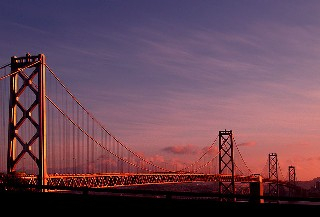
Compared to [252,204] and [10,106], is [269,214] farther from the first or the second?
[10,106]

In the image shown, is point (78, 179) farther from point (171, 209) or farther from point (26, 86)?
point (171, 209)

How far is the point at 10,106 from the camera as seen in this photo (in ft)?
116

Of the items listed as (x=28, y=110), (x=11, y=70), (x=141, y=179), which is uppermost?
(x=11, y=70)

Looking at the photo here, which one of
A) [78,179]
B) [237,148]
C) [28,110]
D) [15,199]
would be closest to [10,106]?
[28,110]

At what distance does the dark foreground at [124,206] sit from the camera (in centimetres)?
1095

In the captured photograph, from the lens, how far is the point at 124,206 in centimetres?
1248

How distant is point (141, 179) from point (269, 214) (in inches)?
2125

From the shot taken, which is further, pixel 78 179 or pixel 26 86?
pixel 78 179

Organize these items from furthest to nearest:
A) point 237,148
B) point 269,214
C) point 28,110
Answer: point 237,148, point 28,110, point 269,214

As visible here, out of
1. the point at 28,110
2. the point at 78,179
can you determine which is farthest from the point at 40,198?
the point at 78,179

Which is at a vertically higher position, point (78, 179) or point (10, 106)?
point (10, 106)

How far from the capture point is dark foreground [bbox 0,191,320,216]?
1095 centimetres

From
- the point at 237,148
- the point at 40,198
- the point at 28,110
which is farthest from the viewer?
the point at 237,148

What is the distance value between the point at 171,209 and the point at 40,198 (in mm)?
4120
